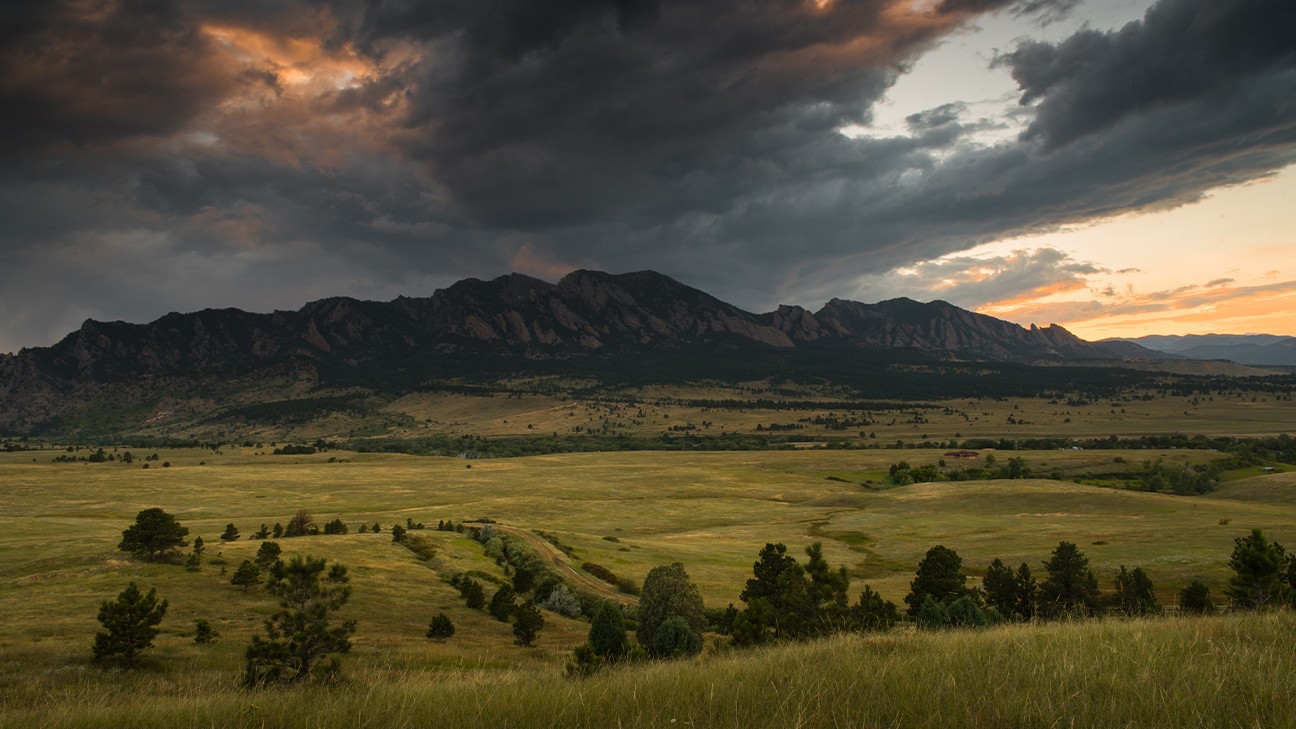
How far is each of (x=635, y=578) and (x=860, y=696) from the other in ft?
231

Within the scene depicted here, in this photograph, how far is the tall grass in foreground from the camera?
5.47 meters

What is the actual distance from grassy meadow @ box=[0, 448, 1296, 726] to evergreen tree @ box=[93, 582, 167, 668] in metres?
1.07

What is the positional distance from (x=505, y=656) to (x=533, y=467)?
521 ft

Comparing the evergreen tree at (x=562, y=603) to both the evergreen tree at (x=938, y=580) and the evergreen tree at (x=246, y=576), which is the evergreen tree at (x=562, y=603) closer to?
the evergreen tree at (x=246, y=576)

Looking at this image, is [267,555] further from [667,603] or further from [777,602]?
[777,602]

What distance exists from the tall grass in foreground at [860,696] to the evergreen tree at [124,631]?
104 ft

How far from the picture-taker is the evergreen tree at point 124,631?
103 ft

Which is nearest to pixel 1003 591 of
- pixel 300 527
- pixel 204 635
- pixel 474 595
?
pixel 474 595

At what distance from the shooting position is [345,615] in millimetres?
46938

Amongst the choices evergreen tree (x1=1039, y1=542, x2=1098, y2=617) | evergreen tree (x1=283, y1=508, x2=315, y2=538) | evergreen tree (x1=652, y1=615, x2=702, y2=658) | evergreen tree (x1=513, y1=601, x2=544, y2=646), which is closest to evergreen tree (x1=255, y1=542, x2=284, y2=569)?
evergreen tree (x1=513, y1=601, x2=544, y2=646)

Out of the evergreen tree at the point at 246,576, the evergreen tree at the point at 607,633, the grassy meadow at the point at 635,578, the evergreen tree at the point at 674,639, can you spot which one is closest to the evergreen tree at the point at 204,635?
the grassy meadow at the point at 635,578

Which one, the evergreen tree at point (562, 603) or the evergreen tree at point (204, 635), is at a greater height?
the evergreen tree at point (204, 635)

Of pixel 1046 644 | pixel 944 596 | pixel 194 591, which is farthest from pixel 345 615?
pixel 1046 644

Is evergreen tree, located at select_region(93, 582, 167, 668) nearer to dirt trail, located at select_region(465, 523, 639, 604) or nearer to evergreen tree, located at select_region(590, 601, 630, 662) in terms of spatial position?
evergreen tree, located at select_region(590, 601, 630, 662)
